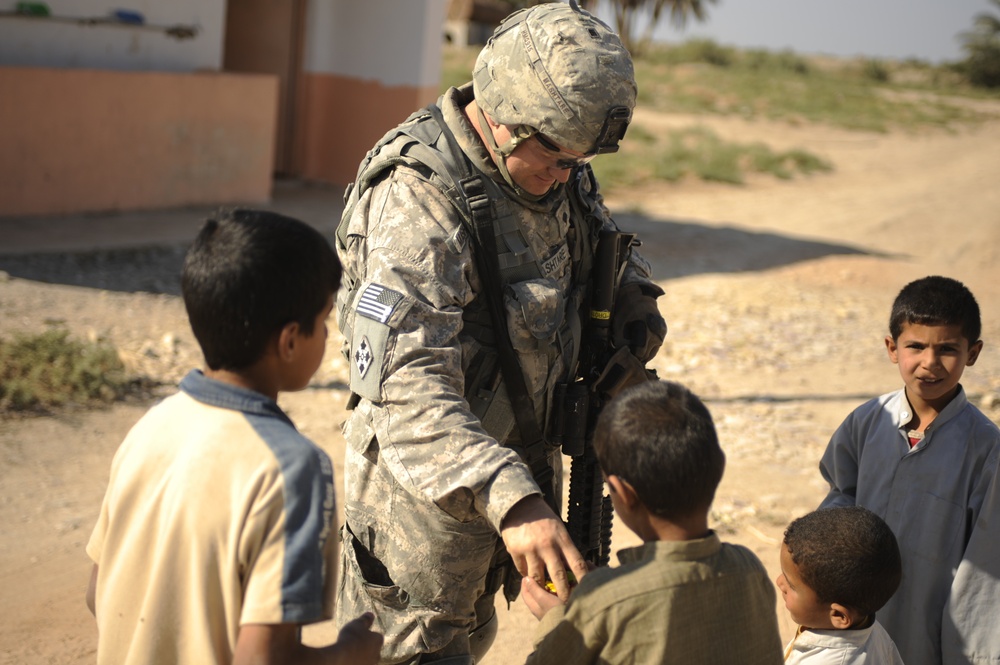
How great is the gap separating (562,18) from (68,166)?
7480 mm

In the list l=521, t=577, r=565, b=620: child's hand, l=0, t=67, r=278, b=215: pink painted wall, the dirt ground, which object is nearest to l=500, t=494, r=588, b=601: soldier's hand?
l=521, t=577, r=565, b=620: child's hand

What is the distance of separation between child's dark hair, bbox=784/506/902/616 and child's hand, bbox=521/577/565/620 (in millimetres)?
778

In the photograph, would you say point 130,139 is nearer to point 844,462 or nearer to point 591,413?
point 591,413

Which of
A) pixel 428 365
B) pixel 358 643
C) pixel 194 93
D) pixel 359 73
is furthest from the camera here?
pixel 359 73

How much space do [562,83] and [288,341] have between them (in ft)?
3.35

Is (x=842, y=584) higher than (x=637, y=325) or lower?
lower

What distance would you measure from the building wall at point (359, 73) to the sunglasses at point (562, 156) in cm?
906

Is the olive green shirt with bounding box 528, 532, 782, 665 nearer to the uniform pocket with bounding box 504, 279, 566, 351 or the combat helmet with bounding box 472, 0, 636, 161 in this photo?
the uniform pocket with bounding box 504, 279, 566, 351

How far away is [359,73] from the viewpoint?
1175cm

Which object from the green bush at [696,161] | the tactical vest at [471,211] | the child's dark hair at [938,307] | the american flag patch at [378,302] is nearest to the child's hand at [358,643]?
the american flag patch at [378,302]

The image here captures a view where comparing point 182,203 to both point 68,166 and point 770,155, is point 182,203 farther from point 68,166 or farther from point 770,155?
point 770,155

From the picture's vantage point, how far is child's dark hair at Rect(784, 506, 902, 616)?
2.35 m

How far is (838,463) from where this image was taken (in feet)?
9.43

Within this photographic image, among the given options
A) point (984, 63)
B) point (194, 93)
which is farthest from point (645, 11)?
point (194, 93)
